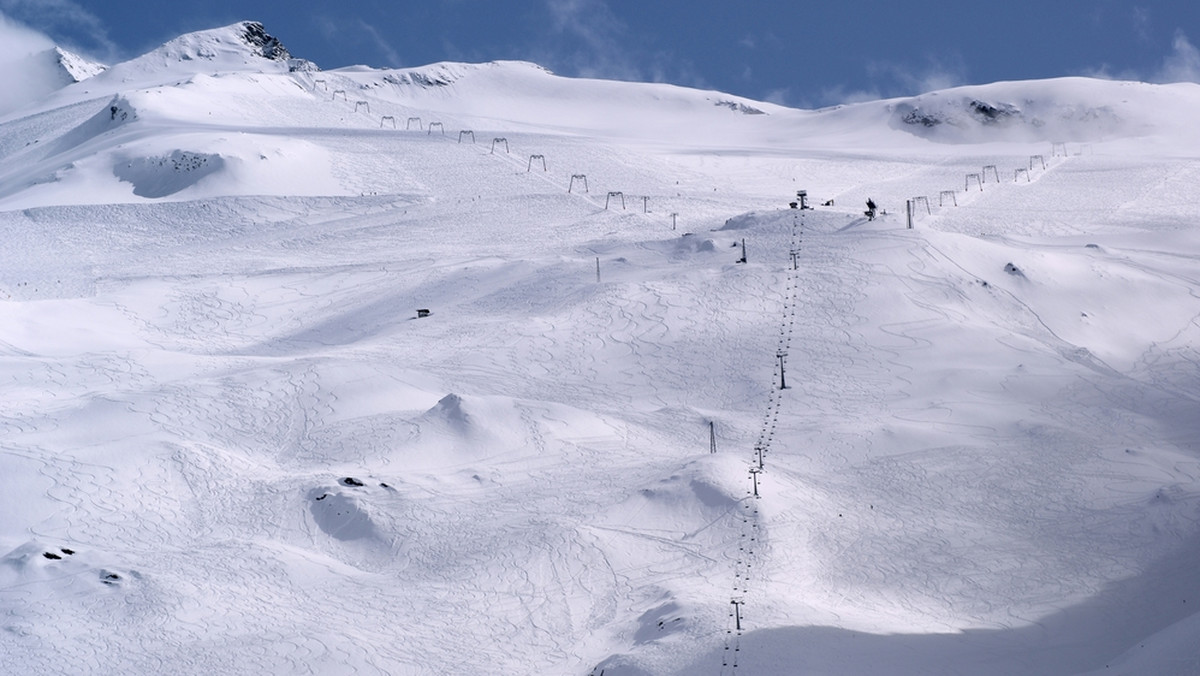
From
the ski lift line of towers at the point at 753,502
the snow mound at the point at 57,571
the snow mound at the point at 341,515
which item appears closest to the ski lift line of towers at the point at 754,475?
the ski lift line of towers at the point at 753,502

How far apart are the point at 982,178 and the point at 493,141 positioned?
840 inches

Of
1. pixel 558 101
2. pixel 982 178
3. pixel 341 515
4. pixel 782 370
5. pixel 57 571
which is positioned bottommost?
pixel 57 571

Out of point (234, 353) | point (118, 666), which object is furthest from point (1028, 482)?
point (234, 353)

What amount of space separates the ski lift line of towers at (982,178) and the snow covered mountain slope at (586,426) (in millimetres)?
501

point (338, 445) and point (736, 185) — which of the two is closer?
point (338, 445)

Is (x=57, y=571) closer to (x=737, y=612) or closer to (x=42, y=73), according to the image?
(x=737, y=612)

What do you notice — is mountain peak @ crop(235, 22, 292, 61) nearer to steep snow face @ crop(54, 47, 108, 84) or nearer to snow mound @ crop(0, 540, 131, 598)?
steep snow face @ crop(54, 47, 108, 84)

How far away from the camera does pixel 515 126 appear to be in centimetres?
7019

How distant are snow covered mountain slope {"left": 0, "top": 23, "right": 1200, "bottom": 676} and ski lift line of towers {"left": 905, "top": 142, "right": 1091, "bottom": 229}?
501 millimetres

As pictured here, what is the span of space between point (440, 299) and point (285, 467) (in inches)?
439

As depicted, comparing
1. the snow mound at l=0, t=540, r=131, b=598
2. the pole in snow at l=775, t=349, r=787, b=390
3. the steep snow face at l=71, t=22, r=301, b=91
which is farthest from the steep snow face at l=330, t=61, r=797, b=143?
the snow mound at l=0, t=540, r=131, b=598

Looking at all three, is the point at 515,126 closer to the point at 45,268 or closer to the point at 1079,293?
the point at 45,268

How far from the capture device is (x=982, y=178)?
56656 millimetres

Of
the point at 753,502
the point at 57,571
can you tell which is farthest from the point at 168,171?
the point at 753,502
